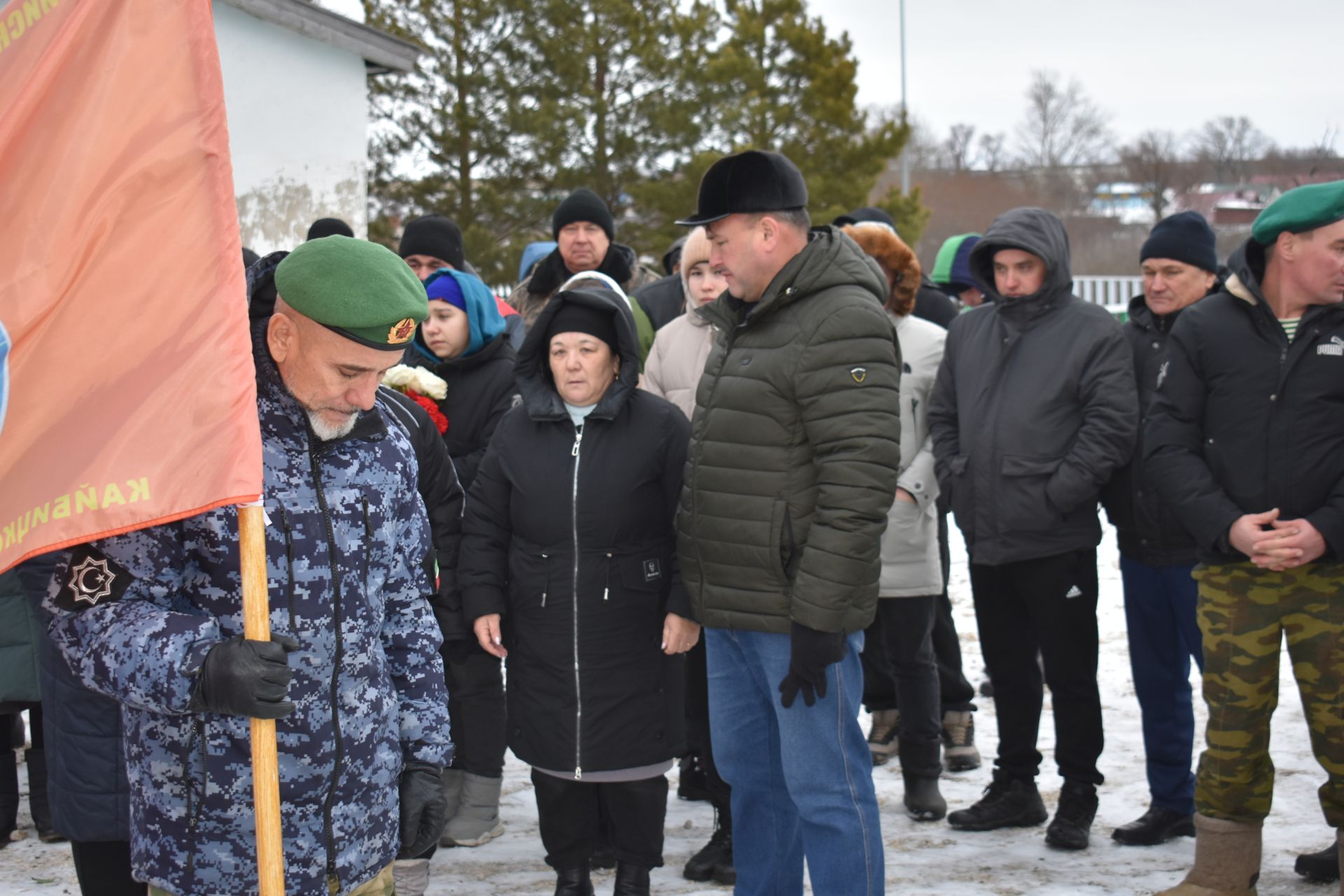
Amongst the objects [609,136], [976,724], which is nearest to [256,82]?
[976,724]

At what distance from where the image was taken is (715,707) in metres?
3.76

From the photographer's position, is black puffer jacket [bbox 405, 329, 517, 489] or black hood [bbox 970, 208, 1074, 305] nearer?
black hood [bbox 970, 208, 1074, 305]

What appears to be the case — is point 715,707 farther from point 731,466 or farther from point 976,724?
point 976,724

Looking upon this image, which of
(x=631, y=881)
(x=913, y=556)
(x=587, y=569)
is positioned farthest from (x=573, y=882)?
(x=913, y=556)

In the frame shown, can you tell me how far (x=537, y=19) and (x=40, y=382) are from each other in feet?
81.8

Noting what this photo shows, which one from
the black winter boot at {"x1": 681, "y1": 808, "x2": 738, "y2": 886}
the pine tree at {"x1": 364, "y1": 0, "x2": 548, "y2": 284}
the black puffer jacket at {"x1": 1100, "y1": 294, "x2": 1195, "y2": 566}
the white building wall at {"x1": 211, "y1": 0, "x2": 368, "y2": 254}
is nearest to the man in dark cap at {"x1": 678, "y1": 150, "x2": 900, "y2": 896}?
the black winter boot at {"x1": 681, "y1": 808, "x2": 738, "y2": 886}

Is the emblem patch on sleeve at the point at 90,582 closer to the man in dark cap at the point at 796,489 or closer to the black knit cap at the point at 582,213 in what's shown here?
the man in dark cap at the point at 796,489

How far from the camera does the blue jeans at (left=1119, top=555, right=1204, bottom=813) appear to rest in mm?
4586

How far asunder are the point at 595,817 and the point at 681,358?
1.73 meters

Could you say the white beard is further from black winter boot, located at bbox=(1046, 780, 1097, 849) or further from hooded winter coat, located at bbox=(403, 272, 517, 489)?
black winter boot, located at bbox=(1046, 780, 1097, 849)

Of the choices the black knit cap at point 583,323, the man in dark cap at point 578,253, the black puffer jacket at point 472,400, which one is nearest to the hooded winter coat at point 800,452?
the black knit cap at point 583,323

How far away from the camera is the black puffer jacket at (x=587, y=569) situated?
385 cm

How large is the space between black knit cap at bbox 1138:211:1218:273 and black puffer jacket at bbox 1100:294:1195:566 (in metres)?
0.21

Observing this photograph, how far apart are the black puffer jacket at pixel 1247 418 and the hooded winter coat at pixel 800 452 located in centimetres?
109
